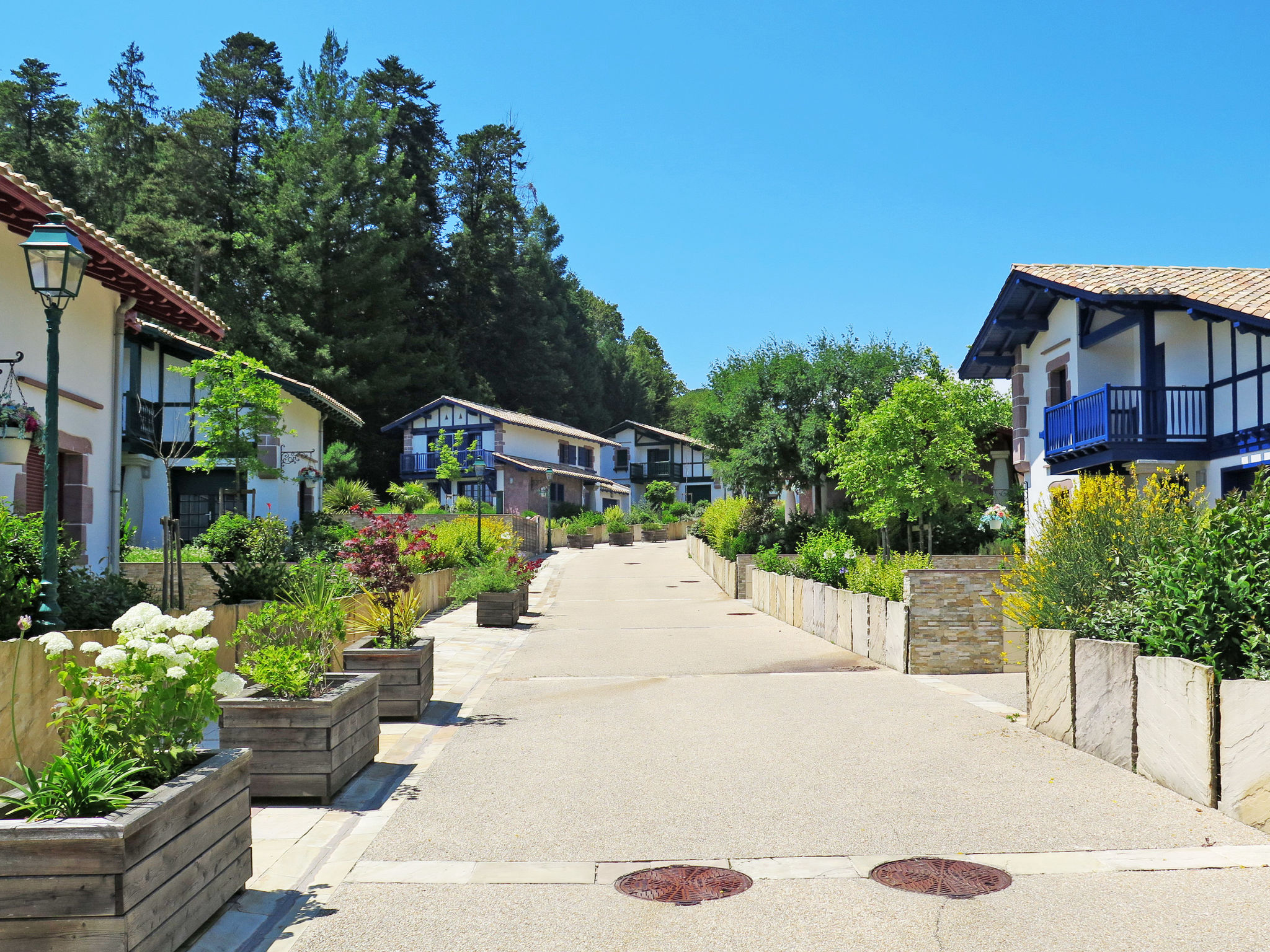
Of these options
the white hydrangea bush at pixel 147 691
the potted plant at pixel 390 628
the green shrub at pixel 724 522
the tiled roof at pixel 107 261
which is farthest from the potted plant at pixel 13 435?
the green shrub at pixel 724 522

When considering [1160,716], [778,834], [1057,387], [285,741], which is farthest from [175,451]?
[1160,716]

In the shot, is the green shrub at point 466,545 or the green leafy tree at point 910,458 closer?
the green shrub at point 466,545

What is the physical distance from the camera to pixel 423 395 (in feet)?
181

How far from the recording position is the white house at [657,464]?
73.6 m

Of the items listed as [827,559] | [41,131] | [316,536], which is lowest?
[827,559]

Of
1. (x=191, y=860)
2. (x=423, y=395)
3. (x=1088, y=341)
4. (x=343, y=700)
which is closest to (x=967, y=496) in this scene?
(x=1088, y=341)

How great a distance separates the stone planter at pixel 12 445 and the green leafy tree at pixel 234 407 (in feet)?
43.3

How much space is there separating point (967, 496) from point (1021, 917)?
67.7 feet

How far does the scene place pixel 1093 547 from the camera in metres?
8.11

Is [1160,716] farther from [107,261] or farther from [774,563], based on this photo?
[774,563]

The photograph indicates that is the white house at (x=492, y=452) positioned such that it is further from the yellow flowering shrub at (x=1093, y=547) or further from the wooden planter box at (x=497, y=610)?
the yellow flowering shrub at (x=1093, y=547)

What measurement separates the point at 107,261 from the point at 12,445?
2.97 metres

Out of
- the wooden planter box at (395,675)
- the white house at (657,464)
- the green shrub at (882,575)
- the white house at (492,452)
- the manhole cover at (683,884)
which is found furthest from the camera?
the white house at (657,464)

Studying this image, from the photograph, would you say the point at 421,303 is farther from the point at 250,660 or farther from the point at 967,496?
the point at 250,660
